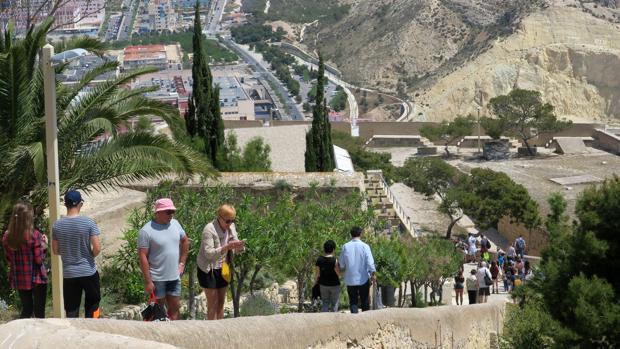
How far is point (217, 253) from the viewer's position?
8602mm

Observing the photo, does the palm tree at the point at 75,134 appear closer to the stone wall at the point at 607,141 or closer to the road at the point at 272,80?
the stone wall at the point at 607,141

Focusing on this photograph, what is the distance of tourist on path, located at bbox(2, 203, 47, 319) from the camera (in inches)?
314

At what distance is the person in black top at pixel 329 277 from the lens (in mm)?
9656

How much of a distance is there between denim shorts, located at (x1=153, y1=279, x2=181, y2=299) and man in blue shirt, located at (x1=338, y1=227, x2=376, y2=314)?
1.73 meters

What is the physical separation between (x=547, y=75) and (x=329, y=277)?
305 feet

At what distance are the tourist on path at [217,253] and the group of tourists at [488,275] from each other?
5447 millimetres

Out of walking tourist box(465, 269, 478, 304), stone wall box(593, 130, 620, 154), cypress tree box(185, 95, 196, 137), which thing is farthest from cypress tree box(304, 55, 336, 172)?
stone wall box(593, 130, 620, 154)

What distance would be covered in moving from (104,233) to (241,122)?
4316cm

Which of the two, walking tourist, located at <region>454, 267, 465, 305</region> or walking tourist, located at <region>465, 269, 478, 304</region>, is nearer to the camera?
walking tourist, located at <region>465, 269, 478, 304</region>

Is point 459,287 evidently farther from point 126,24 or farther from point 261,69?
point 126,24

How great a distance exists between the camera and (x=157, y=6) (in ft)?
640

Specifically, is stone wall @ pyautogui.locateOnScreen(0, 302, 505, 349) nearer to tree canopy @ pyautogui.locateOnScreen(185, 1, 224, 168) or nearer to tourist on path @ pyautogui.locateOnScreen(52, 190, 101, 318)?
tourist on path @ pyautogui.locateOnScreen(52, 190, 101, 318)

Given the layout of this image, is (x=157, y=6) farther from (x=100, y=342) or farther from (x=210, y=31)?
(x=100, y=342)

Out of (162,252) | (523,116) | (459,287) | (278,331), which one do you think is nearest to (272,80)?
(523,116)
